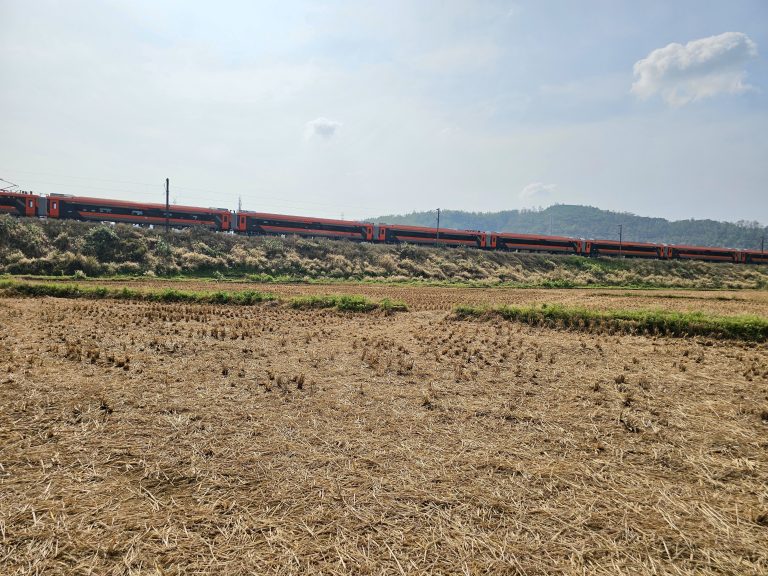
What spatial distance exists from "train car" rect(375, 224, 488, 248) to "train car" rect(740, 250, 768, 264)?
149 feet

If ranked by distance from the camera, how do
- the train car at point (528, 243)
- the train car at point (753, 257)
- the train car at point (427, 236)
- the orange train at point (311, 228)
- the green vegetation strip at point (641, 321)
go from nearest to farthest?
the green vegetation strip at point (641, 321) < the orange train at point (311, 228) < the train car at point (427, 236) < the train car at point (528, 243) < the train car at point (753, 257)

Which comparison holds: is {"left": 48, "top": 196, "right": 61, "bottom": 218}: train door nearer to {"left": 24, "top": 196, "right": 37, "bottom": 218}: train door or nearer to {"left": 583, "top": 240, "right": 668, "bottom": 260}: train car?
{"left": 24, "top": 196, "right": 37, "bottom": 218}: train door

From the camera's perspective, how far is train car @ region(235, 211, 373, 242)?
51.8m


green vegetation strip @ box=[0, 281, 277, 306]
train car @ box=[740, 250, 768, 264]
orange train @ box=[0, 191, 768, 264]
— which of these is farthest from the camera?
train car @ box=[740, 250, 768, 264]

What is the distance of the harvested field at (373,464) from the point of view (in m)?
3.54

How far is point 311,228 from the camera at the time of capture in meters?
54.7

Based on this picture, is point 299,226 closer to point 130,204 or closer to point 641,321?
point 130,204

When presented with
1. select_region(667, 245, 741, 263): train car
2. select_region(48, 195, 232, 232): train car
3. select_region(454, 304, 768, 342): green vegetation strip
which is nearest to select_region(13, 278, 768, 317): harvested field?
select_region(454, 304, 768, 342): green vegetation strip

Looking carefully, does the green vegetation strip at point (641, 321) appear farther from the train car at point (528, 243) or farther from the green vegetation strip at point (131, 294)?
the train car at point (528, 243)

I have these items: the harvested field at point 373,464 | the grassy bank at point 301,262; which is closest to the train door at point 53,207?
the grassy bank at point 301,262

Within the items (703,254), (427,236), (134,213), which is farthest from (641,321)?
(703,254)

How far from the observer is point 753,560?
11.6ft

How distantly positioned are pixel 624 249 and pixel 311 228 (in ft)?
166

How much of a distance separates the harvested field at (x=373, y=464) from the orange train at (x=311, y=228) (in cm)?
4251
